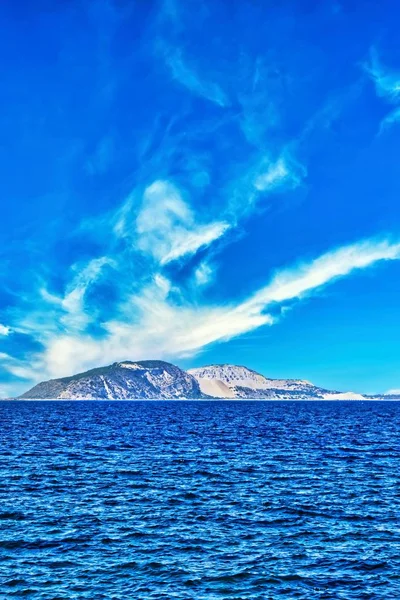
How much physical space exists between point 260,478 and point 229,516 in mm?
13821

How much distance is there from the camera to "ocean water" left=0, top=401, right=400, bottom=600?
25.7 meters

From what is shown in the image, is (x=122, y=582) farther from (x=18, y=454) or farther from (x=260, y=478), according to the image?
(x=18, y=454)

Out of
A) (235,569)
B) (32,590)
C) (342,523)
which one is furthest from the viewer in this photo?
(342,523)

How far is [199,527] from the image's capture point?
34750 millimetres

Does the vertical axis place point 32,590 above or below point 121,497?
below

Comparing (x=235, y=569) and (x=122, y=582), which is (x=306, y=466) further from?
(x=122, y=582)

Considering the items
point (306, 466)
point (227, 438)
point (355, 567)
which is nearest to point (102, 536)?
point (355, 567)

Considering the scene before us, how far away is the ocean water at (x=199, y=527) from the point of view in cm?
2569

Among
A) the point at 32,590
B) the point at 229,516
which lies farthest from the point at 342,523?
the point at 32,590

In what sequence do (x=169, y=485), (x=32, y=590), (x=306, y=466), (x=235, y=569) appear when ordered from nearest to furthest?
(x=32, y=590) < (x=235, y=569) < (x=169, y=485) < (x=306, y=466)

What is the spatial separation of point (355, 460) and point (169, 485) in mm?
26904

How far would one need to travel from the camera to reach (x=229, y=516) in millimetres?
37344

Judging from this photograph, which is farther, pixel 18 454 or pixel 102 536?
pixel 18 454

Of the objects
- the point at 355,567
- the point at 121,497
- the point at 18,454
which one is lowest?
the point at 355,567
